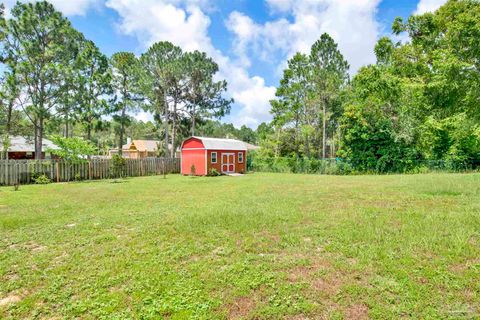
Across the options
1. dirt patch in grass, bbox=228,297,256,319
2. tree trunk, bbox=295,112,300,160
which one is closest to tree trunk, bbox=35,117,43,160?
tree trunk, bbox=295,112,300,160

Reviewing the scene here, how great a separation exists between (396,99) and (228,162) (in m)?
13.0

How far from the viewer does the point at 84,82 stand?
21.6 meters

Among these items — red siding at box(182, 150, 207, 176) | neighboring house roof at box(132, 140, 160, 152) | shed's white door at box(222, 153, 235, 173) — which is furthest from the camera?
neighboring house roof at box(132, 140, 160, 152)

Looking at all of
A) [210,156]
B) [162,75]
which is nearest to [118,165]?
[210,156]

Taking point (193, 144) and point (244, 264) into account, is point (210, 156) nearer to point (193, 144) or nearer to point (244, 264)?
point (193, 144)

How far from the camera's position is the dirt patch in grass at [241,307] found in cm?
256

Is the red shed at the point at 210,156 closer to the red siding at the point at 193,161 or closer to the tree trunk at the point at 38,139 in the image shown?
the red siding at the point at 193,161

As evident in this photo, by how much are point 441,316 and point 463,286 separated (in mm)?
726

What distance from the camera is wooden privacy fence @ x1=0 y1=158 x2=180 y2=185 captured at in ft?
43.0

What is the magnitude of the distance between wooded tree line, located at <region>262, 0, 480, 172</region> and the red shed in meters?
7.11

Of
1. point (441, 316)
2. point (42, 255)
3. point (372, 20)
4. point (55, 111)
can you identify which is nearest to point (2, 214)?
point (42, 255)

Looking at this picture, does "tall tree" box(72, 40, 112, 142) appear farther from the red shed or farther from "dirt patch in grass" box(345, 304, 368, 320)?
"dirt patch in grass" box(345, 304, 368, 320)

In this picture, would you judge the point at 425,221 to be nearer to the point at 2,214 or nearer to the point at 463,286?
the point at 463,286

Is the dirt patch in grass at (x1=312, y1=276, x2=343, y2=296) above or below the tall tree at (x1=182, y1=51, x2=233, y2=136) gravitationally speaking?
below
